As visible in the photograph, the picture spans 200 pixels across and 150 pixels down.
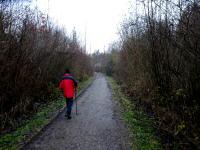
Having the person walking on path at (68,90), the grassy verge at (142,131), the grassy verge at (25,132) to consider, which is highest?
the person walking on path at (68,90)

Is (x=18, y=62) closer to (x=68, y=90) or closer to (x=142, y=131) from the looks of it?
(x=68, y=90)

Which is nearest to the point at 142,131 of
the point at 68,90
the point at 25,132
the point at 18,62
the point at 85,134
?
the point at 85,134

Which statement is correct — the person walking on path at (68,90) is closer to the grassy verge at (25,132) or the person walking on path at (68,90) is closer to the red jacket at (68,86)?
the red jacket at (68,86)

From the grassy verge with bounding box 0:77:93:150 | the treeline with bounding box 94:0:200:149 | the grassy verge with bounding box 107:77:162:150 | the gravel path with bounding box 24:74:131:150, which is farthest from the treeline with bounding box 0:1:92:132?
the treeline with bounding box 94:0:200:149

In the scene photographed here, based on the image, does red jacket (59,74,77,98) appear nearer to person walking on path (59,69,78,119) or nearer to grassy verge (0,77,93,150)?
person walking on path (59,69,78,119)

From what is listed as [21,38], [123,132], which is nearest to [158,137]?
[123,132]

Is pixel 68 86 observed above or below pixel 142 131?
above

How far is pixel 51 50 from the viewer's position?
1373 cm

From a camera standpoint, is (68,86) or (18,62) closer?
(18,62)

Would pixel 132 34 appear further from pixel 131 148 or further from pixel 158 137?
pixel 131 148

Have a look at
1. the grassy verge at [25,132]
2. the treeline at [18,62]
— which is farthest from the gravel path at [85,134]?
the treeline at [18,62]

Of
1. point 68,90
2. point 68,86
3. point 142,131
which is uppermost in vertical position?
point 68,86

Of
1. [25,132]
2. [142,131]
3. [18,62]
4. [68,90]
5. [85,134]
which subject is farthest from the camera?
[68,90]

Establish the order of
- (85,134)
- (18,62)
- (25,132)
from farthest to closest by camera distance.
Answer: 1. (18,62)
2. (85,134)
3. (25,132)
